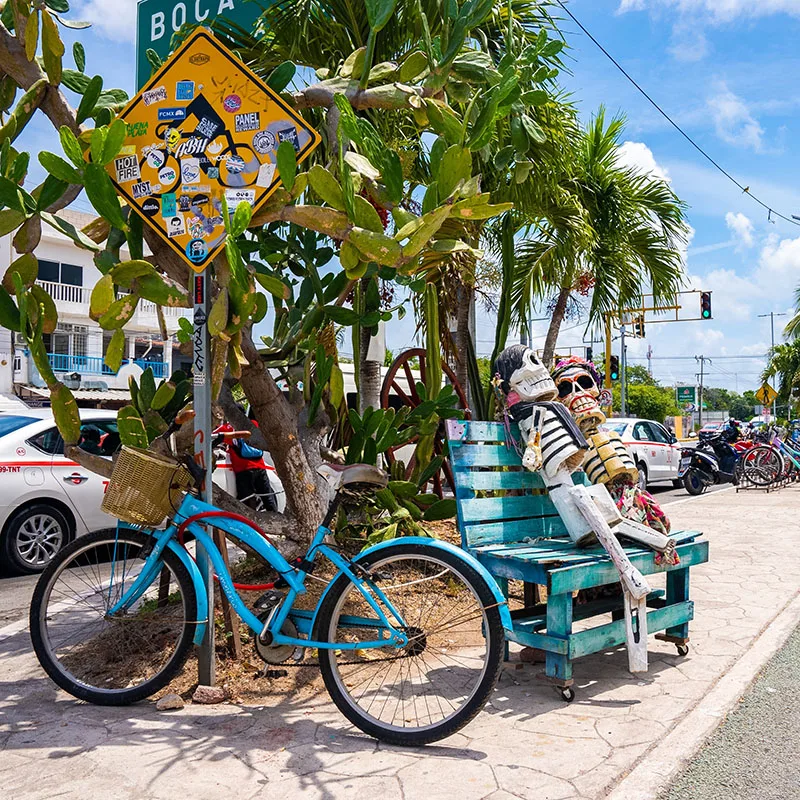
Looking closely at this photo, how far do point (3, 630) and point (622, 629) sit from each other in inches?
156

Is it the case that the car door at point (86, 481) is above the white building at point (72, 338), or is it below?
below

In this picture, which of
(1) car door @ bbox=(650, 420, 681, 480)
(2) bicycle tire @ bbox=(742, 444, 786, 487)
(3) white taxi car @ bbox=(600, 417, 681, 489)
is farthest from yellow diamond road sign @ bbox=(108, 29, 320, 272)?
(1) car door @ bbox=(650, 420, 681, 480)

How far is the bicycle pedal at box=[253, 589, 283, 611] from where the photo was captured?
390cm

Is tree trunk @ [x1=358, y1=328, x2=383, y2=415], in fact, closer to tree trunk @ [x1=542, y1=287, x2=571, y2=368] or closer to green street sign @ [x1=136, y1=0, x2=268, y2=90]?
green street sign @ [x1=136, y1=0, x2=268, y2=90]

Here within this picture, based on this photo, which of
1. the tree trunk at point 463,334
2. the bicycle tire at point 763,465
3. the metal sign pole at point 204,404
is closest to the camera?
the metal sign pole at point 204,404

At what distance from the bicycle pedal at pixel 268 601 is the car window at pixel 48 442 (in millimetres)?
4772

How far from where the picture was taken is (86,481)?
8117 mm

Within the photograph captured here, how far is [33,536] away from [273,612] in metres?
4.88

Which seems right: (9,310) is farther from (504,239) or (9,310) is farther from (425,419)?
(504,239)

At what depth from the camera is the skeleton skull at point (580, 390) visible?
16.1 ft

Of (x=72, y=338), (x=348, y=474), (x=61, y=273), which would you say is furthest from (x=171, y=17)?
(x=72, y=338)

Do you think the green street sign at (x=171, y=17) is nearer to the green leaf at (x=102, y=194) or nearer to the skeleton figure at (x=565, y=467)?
the green leaf at (x=102, y=194)

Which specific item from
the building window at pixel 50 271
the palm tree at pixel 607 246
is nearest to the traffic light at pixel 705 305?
the palm tree at pixel 607 246

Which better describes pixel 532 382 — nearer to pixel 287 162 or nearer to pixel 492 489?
pixel 492 489
